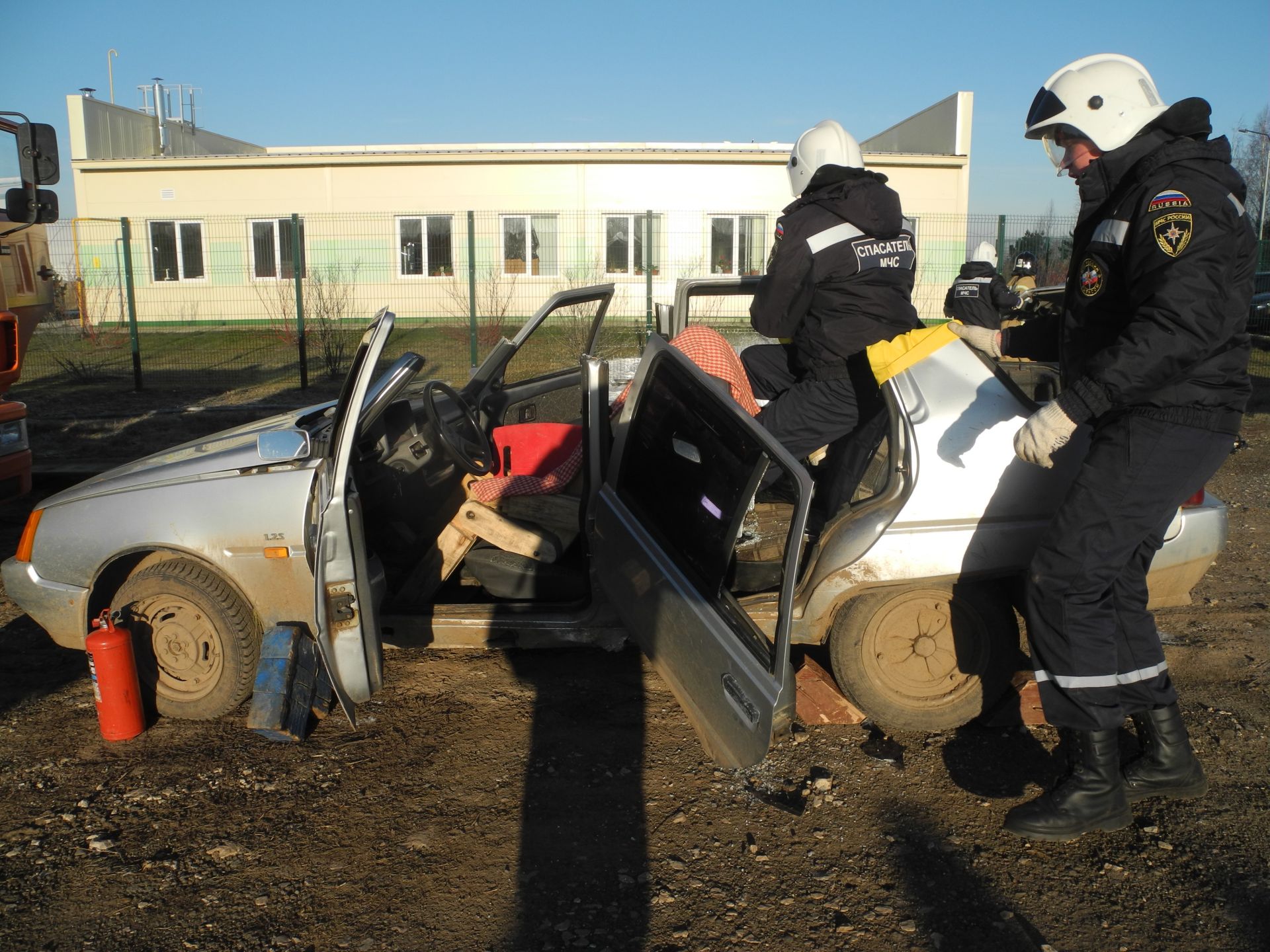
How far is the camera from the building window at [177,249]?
22.2 meters

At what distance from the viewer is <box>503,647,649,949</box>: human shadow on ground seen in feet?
8.36

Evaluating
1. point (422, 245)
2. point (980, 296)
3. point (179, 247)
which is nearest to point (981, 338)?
point (980, 296)

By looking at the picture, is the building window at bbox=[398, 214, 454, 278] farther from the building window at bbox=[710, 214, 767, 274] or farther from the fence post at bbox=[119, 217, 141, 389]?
the fence post at bbox=[119, 217, 141, 389]

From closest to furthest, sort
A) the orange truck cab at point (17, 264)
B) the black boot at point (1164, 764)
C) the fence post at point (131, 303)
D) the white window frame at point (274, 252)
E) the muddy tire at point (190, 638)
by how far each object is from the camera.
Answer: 1. the black boot at point (1164, 764)
2. the muddy tire at point (190, 638)
3. the orange truck cab at point (17, 264)
4. the fence post at point (131, 303)
5. the white window frame at point (274, 252)

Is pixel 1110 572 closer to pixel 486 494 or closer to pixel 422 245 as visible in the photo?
pixel 486 494

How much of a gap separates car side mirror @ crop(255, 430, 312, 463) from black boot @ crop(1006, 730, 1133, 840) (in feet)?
8.71

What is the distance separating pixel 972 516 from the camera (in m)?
3.18

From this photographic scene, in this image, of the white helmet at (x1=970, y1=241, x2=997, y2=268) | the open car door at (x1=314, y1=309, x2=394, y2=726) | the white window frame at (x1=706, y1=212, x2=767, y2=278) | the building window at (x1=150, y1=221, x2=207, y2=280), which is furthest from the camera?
the building window at (x1=150, y1=221, x2=207, y2=280)

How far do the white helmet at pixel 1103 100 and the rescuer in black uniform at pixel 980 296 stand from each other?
15.7ft

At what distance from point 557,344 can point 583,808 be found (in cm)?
848

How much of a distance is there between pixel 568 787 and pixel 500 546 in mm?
1058

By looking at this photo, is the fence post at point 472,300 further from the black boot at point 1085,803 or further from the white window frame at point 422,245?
the black boot at point 1085,803

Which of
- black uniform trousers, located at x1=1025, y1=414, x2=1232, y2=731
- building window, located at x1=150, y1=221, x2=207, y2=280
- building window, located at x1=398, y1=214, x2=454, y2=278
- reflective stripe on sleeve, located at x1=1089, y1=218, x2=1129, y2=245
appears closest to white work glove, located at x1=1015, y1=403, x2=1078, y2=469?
black uniform trousers, located at x1=1025, y1=414, x2=1232, y2=731

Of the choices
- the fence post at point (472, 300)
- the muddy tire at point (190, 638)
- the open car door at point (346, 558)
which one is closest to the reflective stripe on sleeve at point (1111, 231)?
the open car door at point (346, 558)
